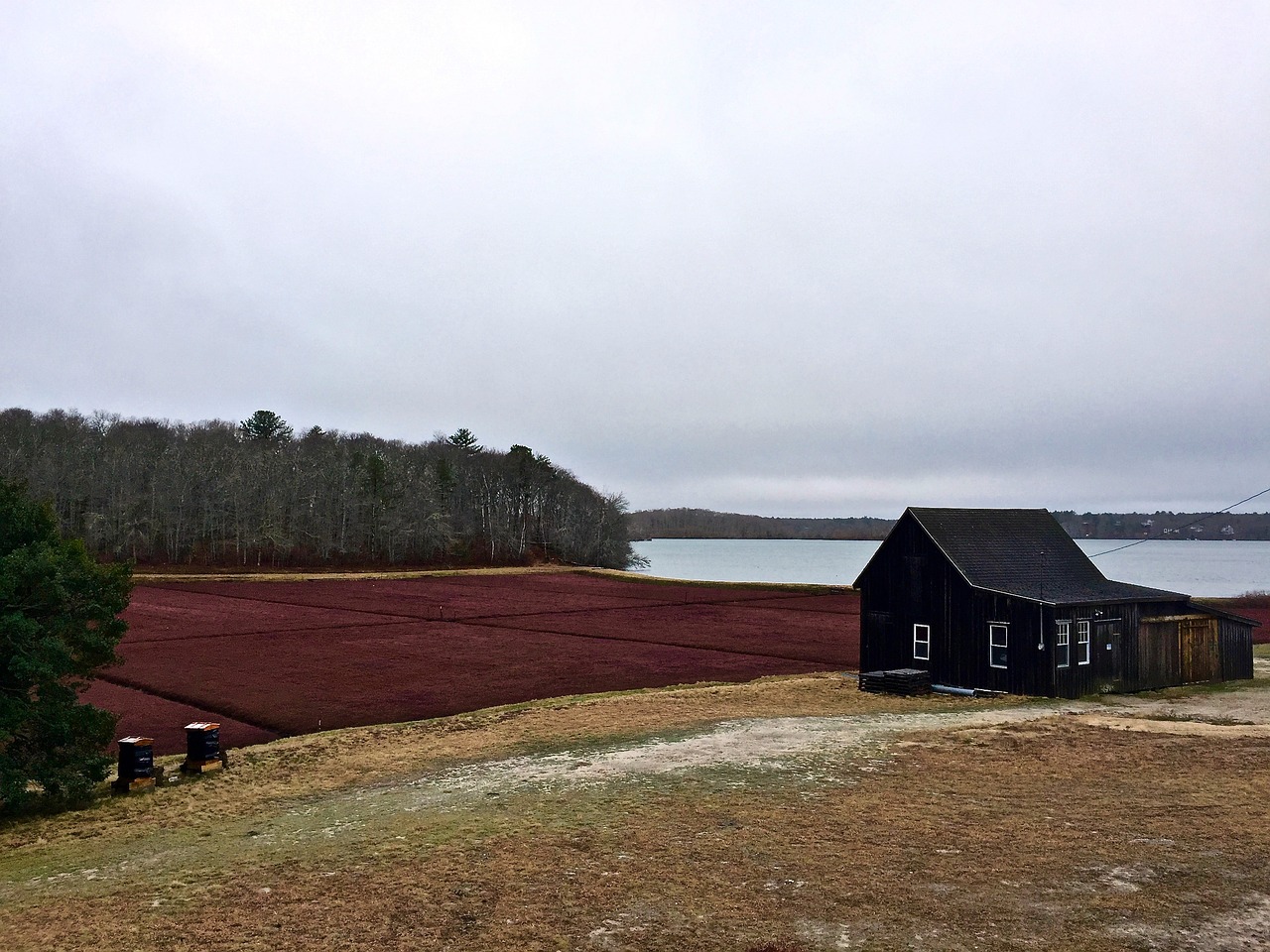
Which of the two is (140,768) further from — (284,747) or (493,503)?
(493,503)

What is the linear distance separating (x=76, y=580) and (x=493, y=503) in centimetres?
12206

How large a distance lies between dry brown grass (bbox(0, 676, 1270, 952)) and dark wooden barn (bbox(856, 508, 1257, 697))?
28.5 feet

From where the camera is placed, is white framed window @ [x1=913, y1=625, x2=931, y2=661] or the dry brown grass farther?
white framed window @ [x1=913, y1=625, x2=931, y2=661]

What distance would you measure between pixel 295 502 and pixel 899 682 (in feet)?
361

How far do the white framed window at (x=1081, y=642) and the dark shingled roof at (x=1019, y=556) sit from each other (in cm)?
89

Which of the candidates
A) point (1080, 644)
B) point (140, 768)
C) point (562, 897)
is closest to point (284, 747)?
point (140, 768)

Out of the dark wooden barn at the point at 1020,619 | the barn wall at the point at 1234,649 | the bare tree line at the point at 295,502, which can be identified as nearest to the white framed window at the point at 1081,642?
the dark wooden barn at the point at 1020,619

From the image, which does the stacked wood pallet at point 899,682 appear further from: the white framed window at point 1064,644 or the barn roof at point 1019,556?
the white framed window at point 1064,644

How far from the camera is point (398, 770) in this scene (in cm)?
2059

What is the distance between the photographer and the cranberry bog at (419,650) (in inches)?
1194

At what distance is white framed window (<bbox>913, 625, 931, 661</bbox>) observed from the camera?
32.4 m

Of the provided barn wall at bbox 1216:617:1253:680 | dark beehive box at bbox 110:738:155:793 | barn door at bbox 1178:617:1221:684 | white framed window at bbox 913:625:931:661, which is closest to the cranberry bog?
dark beehive box at bbox 110:738:155:793

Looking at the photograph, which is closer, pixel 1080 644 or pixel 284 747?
pixel 284 747

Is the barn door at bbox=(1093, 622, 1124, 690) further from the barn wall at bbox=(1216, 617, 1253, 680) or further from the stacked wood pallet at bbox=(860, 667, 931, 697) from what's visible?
the stacked wood pallet at bbox=(860, 667, 931, 697)
